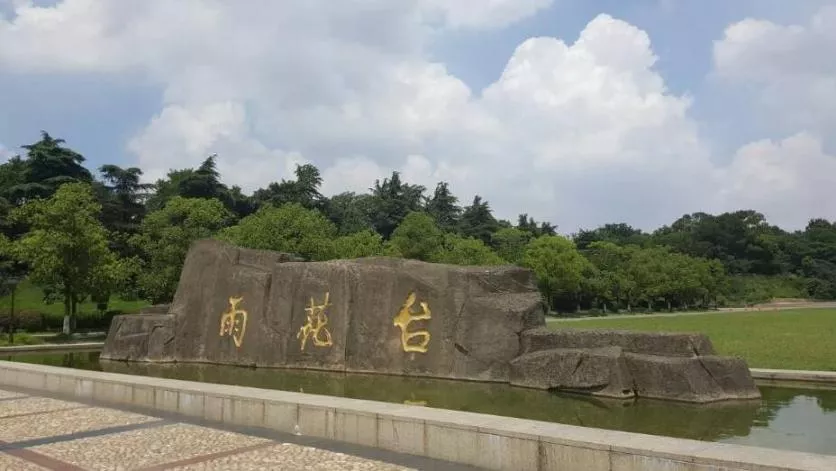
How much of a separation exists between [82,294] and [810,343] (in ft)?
87.0

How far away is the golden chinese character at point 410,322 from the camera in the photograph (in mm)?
12594

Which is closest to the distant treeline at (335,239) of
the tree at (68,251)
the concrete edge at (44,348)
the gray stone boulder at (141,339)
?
the tree at (68,251)

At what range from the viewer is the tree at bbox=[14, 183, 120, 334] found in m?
26.1

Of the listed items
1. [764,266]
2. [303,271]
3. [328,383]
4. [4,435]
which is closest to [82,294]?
[303,271]

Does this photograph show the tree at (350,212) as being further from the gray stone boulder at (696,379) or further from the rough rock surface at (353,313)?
the gray stone boulder at (696,379)

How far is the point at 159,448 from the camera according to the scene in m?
7.14

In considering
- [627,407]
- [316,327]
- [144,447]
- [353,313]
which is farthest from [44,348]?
[627,407]

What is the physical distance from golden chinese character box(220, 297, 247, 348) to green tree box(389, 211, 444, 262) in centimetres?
2471

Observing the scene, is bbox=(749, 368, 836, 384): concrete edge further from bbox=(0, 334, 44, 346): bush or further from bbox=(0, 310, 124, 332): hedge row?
bbox=(0, 310, 124, 332): hedge row

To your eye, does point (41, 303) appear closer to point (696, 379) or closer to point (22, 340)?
point (22, 340)

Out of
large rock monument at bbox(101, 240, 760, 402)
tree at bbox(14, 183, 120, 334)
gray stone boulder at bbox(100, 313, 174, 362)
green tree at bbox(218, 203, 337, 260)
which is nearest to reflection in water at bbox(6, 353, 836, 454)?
large rock monument at bbox(101, 240, 760, 402)

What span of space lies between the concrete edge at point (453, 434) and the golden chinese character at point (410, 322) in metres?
4.18

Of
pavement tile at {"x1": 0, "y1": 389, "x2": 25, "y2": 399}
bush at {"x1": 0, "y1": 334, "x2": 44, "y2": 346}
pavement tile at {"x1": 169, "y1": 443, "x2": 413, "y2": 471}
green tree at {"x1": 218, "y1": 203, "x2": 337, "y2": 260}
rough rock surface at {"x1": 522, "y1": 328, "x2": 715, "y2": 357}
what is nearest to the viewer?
pavement tile at {"x1": 169, "y1": 443, "x2": 413, "y2": 471}

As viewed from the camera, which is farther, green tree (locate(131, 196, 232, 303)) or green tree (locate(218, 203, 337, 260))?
green tree (locate(218, 203, 337, 260))
